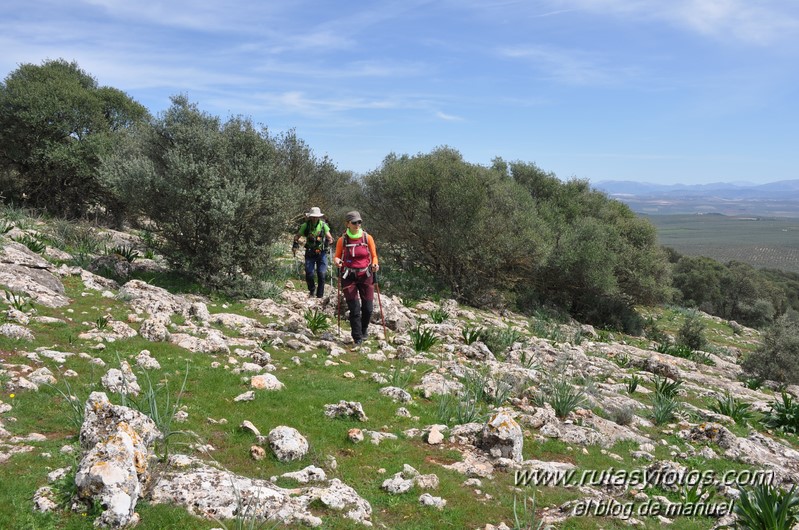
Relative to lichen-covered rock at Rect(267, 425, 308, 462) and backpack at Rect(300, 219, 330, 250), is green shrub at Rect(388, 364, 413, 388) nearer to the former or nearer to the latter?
lichen-covered rock at Rect(267, 425, 308, 462)

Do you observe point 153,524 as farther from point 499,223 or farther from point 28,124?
point 28,124

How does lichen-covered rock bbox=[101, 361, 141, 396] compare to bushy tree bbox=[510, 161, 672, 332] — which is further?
bushy tree bbox=[510, 161, 672, 332]

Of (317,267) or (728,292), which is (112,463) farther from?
(728,292)

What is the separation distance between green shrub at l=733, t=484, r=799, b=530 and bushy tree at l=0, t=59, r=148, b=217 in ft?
72.2

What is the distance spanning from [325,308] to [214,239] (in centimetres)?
340

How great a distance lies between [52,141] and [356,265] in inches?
724

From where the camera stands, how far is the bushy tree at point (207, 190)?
12641 millimetres

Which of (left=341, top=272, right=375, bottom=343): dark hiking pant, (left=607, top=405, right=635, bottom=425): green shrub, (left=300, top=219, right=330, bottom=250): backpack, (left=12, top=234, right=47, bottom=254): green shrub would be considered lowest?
(left=607, top=405, right=635, bottom=425): green shrub

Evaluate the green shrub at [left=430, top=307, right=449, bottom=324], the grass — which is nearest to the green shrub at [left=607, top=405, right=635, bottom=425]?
the grass

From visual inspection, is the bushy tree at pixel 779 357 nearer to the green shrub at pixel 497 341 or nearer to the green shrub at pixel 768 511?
the green shrub at pixel 497 341

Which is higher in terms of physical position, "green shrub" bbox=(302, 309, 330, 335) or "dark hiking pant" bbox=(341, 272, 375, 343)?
"dark hiking pant" bbox=(341, 272, 375, 343)

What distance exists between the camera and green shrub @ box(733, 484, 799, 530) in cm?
469

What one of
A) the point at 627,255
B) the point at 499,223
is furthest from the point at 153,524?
the point at 627,255

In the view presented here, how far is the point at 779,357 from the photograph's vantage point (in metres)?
16.0
